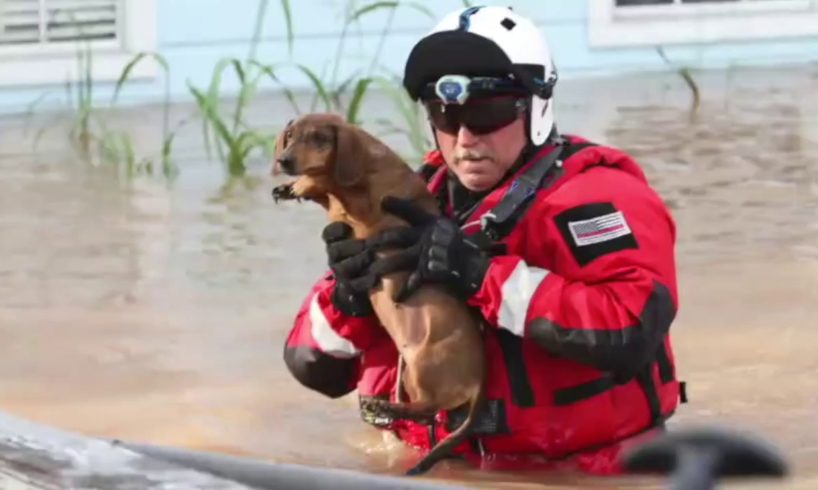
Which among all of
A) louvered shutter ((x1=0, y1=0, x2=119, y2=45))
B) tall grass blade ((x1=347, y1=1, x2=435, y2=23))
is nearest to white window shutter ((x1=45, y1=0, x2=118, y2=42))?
louvered shutter ((x1=0, y1=0, x2=119, y2=45))

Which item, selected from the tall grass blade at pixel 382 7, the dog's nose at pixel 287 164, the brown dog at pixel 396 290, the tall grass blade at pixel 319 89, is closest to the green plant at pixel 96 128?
the tall grass blade at pixel 319 89

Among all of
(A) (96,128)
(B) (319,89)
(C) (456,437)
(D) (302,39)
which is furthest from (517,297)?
(D) (302,39)

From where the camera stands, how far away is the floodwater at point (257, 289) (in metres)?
5.28

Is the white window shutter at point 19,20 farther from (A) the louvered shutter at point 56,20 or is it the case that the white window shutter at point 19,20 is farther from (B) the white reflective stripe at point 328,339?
(B) the white reflective stripe at point 328,339

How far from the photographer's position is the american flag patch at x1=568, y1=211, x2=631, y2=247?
3980 millimetres

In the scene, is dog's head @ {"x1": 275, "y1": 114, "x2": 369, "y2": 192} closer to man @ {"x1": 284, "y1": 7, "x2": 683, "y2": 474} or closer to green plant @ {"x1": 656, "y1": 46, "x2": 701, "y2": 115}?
man @ {"x1": 284, "y1": 7, "x2": 683, "y2": 474}

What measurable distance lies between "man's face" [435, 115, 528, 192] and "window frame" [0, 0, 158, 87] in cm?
706

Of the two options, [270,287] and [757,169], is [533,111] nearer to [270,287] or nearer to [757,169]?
[270,287]

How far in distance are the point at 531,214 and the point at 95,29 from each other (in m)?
7.45

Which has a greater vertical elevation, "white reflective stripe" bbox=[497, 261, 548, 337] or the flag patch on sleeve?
the flag patch on sleeve

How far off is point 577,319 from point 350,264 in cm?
50

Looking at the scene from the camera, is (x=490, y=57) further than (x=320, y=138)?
Yes

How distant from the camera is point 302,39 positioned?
38.0 feet

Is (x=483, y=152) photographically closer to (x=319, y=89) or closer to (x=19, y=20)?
(x=319, y=89)
